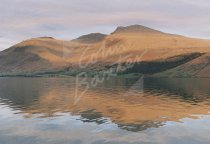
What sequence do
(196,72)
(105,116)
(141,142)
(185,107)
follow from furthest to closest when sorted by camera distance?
(196,72) → (185,107) → (105,116) → (141,142)

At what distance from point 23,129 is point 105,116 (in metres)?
12.6

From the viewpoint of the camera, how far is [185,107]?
60.8 meters

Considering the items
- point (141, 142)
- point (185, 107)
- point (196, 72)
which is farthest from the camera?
point (196, 72)

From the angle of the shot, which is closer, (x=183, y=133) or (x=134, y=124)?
(x=183, y=133)

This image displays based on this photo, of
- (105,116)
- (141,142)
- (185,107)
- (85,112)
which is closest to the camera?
(141,142)

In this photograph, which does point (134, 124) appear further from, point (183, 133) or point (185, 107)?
point (185, 107)

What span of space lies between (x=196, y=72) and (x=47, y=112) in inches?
6022

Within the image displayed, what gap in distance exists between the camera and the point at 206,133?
3884 cm

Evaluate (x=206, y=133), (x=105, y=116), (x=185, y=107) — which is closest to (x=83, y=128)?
(x=105, y=116)

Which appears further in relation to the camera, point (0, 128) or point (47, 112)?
point (47, 112)

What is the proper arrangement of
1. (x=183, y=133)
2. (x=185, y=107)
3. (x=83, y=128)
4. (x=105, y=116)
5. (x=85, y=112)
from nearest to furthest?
(x=183, y=133)
(x=83, y=128)
(x=105, y=116)
(x=85, y=112)
(x=185, y=107)

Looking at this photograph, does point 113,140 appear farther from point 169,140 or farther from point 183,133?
point 183,133

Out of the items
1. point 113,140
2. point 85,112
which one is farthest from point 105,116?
point 113,140

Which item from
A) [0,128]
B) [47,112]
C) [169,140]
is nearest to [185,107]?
[47,112]
